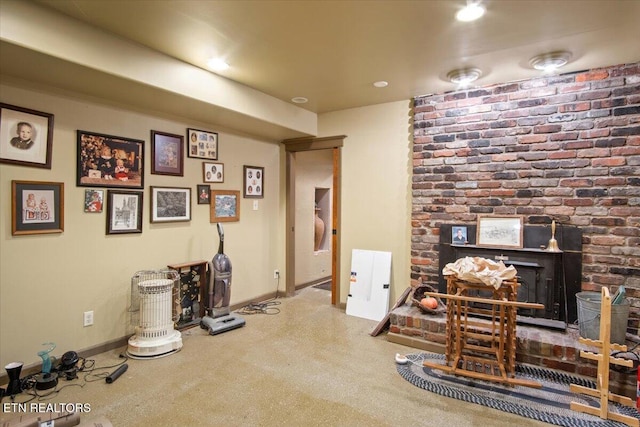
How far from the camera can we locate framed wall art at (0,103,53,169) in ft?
8.21

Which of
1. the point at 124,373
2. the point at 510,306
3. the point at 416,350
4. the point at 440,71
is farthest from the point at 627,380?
the point at 124,373

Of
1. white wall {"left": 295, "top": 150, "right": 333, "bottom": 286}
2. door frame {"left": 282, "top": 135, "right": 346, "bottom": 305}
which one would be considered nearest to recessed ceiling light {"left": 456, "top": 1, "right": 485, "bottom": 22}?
door frame {"left": 282, "top": 135, "right": 346, "bottom": 305}

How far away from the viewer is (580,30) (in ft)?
7.83

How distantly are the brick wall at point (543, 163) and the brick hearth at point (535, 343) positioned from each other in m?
0.61

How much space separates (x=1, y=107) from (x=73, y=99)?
1.62 feet

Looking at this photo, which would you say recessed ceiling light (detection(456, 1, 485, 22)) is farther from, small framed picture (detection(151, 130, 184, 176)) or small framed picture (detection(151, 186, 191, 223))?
small framed picture (detection(151, 186, 191, 223))

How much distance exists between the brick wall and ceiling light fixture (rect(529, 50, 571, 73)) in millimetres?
324

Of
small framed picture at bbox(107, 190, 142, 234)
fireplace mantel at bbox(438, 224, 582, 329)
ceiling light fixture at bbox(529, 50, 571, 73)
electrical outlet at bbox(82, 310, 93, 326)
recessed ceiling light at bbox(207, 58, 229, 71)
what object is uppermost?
recessed ceiling light at bbox(207, 58, 229, 71)

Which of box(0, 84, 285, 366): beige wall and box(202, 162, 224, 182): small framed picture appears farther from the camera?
box(202, 162, 224, 182): small framed picture

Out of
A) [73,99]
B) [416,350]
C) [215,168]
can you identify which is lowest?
[416,350]

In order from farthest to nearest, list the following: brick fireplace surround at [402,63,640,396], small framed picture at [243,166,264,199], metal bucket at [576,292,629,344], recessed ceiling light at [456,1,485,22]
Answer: small framed picture at [243,166,264,199] → brick fireplace surround at [402,63,640,396] → metal bucket at [576,292,629,344] → recessed ceiling light at [456,1,485,22]

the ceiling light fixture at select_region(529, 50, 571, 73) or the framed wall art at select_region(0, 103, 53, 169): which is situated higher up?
the ceiling light fixture at select_region(529, 50, 571, 73)

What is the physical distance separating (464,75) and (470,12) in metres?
1.09

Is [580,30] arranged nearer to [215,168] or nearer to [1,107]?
[215,168]
